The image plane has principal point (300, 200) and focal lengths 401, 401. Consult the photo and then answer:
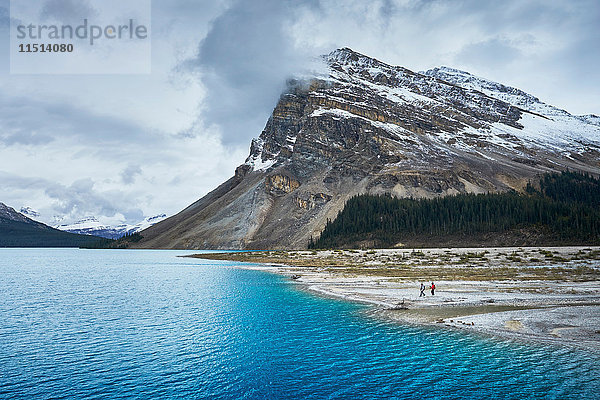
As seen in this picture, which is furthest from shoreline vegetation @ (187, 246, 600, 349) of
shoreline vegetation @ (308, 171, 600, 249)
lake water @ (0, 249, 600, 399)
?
shoreline vegetation @ (308, 171, 600, 249)

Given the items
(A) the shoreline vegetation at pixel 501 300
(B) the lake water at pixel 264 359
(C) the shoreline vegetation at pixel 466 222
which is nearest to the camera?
(B) the lake water at pixel 264 359

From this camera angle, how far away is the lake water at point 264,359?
16047mm

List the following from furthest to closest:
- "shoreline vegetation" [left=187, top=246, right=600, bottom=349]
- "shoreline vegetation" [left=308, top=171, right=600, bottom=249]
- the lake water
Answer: "shoreline vegetation" [left=308, top=171, right=600, bottom=249] < "shoreline vegetation" [left=187, top=246, right=600, bottom=349] < the lake water

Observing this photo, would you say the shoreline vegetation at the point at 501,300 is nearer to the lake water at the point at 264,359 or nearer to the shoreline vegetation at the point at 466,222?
the lake water at the point at 264,359

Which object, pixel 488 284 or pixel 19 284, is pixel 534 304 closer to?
pixel 488 284

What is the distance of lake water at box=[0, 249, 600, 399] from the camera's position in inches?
632

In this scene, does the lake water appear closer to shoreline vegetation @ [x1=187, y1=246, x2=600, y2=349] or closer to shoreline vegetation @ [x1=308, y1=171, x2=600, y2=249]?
shoreline vegetation @ [x1=187, y1=246, x2=600, y2=349]

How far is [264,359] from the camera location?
20.5 meters

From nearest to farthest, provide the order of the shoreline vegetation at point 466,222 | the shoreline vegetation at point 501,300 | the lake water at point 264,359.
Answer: the lake water at point 264,359 < the shoreline vegetation at point 501,300 < the shoreline vegetation at point 466,222

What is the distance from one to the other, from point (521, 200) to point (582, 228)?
2318cm

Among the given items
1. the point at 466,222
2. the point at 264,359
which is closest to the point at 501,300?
the point at 264,359

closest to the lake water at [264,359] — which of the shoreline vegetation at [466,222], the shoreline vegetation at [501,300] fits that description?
the shoreline vegetation at [501,300]

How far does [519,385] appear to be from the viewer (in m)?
16.3

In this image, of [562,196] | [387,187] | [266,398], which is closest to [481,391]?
[266,398]
